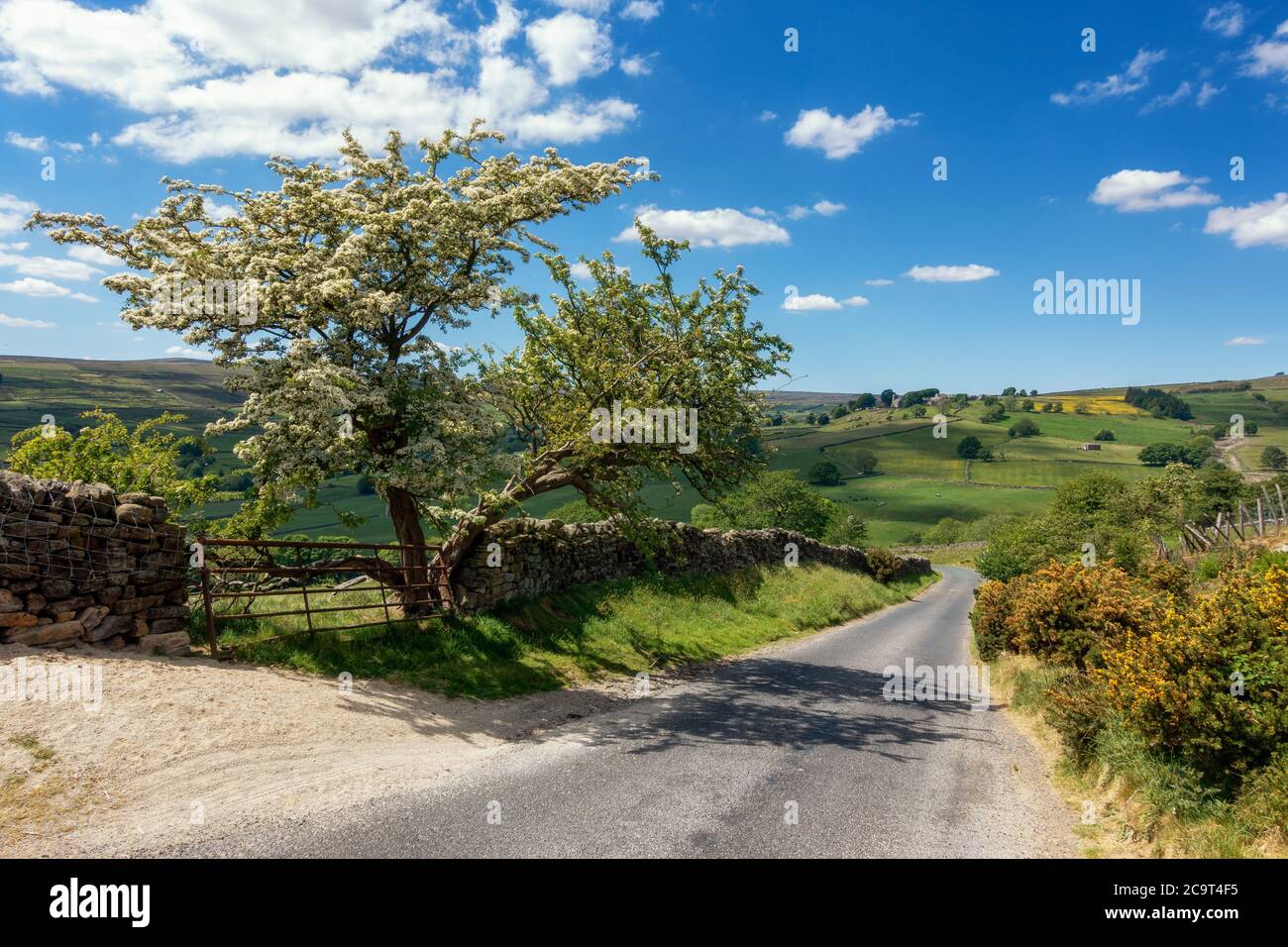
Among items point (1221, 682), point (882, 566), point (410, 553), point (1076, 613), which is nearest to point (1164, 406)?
point (882, 566)

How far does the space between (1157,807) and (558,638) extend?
12.2 meters

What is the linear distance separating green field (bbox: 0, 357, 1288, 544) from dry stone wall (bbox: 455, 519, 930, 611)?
170 ft

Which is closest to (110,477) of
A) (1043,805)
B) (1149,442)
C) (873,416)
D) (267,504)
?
(267,504)

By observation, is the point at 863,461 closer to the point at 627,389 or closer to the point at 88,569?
the point at 627,389

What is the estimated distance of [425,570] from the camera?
15.8m

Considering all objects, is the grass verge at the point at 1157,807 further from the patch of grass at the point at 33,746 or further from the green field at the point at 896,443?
the green field at the point at 896,443

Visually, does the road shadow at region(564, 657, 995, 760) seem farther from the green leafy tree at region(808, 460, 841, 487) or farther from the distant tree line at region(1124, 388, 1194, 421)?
the distant tree line at region(1124, 388, 1194, 421)

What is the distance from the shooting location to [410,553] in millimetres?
15641

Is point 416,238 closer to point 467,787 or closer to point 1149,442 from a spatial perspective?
point 467,787

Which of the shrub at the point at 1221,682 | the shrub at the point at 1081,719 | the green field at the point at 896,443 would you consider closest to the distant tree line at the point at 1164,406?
the green field at the point at 896,443

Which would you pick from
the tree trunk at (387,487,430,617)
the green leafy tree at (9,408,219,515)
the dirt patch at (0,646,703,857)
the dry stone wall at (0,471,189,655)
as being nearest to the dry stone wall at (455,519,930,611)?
the tree trunk at (387,487,430,617)
